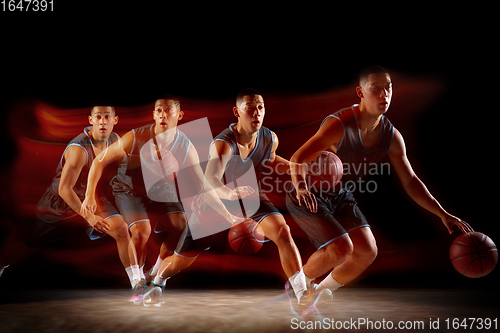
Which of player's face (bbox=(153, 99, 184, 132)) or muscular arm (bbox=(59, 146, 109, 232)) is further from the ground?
player's face (bbox=(153, 99, 184, 132))

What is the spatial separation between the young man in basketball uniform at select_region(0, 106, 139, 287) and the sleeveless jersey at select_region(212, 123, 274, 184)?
1185mm

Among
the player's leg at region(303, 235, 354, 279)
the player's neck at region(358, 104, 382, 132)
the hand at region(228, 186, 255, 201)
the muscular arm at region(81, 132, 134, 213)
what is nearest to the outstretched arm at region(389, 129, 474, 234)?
the player's neck at region(358, 104, 382, 132)

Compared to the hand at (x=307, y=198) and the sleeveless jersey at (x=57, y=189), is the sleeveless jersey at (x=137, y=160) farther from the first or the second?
the hand at (x=307, y=198)

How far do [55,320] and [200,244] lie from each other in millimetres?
1358

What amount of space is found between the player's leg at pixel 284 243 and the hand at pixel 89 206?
65.4 inches

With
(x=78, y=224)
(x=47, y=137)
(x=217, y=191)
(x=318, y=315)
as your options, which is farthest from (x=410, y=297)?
(x=47, y=137)

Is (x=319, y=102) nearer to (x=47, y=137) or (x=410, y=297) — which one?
(x=410, y=297)

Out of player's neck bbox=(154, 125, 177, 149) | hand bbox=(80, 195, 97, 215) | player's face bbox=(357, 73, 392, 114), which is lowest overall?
hand bbox=(80, 195, 97, 215)

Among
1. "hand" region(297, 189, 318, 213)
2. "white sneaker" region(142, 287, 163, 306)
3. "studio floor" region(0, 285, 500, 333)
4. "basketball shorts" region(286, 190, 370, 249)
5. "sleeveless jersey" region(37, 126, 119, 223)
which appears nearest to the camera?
"studio floor" region(0, 285, 500, 333)

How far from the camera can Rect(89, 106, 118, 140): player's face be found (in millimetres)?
4359

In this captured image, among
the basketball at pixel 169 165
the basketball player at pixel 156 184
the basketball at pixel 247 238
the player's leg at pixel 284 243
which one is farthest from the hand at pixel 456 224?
the basketball at pixel 169 165

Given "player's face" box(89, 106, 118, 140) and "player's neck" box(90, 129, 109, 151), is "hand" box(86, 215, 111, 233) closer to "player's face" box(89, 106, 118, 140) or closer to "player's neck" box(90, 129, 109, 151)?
"player's neck" box(90, 129, 109, 151)

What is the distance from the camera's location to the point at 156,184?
14.2 feet

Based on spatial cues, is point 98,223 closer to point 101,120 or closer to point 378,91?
point 101,120
